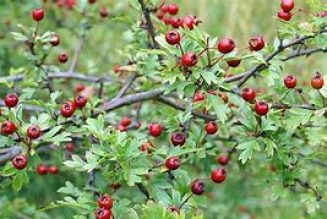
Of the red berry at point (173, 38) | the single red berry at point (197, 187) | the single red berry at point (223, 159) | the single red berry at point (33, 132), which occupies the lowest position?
the single red berry at point (223, 159)

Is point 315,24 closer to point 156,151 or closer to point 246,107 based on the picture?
point 246,107

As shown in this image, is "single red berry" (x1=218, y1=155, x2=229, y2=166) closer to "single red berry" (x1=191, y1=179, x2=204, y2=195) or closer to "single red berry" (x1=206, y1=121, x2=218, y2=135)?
"single red berry" (x1=206, y1=121, x2=218, y2=135)

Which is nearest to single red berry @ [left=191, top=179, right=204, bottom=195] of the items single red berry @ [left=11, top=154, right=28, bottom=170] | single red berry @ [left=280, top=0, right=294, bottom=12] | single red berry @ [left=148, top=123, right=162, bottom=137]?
single red berry @ [left=148, top=123, right=162, bottom=137]

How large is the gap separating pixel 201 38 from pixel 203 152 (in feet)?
1.63

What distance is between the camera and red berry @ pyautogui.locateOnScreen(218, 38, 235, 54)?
211 centimetres

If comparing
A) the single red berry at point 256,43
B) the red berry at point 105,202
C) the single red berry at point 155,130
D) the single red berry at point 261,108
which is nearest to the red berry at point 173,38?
the single red berry at point 256,43

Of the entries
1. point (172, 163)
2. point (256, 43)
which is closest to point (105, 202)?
point (172, 163)

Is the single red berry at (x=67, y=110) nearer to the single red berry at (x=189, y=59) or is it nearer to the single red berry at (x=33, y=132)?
the single red berry at (x=33, y=132)

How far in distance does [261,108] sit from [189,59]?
1.15ft

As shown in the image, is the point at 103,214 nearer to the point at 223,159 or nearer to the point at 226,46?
the point at 226,46

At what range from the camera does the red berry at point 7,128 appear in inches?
86.4

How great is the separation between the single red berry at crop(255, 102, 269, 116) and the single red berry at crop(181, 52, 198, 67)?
1.03 feet

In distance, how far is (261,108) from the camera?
229 cm

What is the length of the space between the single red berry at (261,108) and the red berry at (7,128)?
34.2 inches
